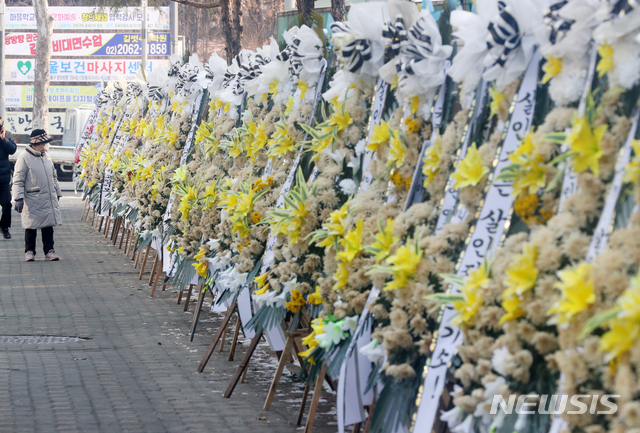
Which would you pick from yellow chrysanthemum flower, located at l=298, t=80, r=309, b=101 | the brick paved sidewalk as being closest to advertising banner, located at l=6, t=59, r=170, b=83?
the brick paved sidewalk

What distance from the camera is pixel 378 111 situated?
460 centimetres

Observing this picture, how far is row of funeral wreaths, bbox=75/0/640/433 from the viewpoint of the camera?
8.78ft

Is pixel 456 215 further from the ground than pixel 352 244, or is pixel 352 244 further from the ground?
pixel 456 215

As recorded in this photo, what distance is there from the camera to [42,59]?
2731 cm

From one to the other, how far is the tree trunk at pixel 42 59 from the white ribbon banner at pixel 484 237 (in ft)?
82.4

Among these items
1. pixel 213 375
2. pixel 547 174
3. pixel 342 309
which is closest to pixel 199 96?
pixel 213 375

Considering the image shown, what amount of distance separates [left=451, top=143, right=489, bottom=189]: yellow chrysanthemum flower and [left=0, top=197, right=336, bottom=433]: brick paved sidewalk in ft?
7.59

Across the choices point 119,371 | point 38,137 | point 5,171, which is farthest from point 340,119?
point 5,171

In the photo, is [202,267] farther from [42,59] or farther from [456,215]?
[42,59]

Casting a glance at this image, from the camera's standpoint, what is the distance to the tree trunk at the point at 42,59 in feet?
86.7

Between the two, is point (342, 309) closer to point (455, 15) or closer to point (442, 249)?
point (442, 249)

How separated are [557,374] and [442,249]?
2.71ft

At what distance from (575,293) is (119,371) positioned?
15.4 feet

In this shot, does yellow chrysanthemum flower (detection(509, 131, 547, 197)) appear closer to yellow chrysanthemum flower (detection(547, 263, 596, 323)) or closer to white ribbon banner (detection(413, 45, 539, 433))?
white ribbon banner (detection(413, 45, 539, 433))
